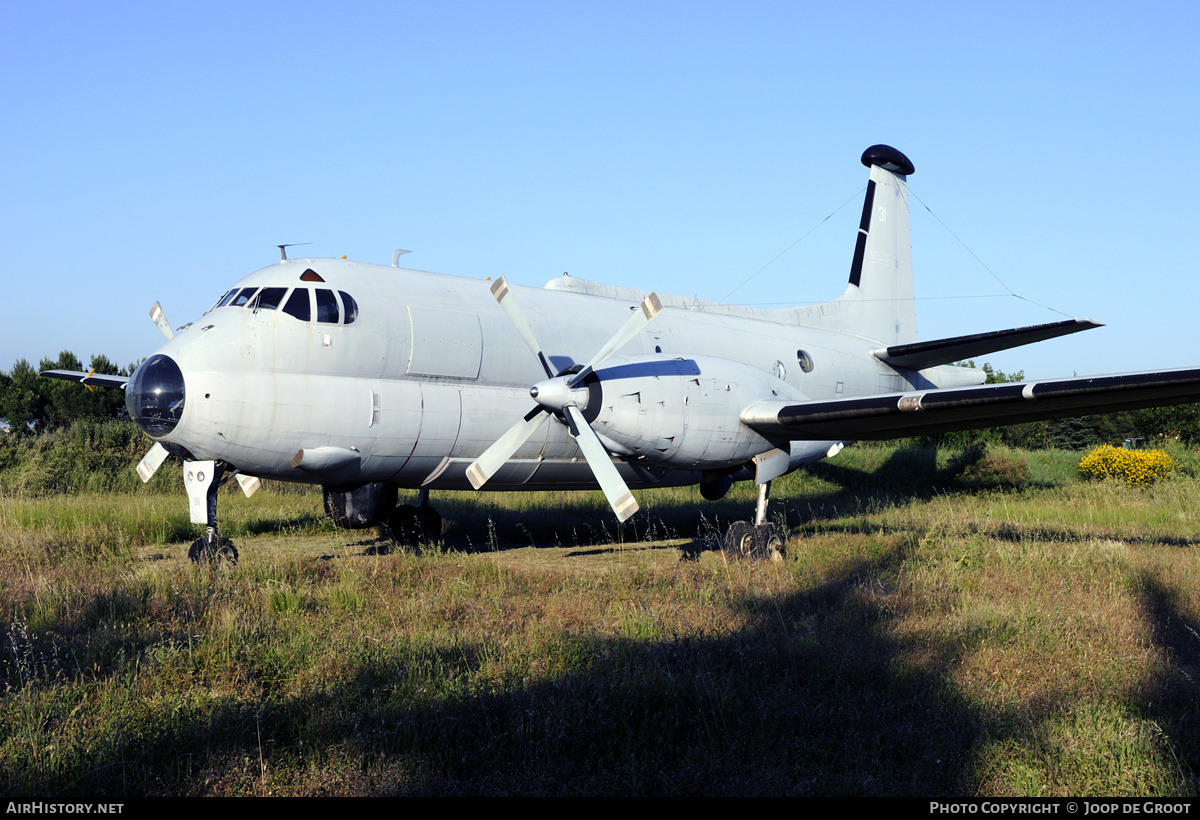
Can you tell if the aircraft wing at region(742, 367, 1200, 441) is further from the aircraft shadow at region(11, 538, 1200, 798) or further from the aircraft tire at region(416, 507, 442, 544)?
the aircraft tire at region(416, 507, 442, 544)

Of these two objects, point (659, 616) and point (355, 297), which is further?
point (355, 297)

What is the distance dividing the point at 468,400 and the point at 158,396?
365 centimetres

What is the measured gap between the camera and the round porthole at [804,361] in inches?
617

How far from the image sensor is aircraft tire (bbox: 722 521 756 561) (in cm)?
1209

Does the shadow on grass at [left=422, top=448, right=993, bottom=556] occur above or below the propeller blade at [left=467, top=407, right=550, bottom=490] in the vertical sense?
below

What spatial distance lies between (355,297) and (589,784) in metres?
7.32

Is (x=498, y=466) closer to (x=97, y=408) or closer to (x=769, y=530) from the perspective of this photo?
(x=769, y=530)

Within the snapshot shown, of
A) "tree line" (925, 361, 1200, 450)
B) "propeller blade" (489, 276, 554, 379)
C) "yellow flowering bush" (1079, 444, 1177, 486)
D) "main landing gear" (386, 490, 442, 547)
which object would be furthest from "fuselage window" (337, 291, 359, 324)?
"tree line" (925, 361, 1200, 450)

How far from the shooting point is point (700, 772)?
5.06m

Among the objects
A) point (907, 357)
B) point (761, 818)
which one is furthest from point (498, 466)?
point (907, 357)

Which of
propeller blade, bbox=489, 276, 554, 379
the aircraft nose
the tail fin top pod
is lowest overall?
the aircraft nose

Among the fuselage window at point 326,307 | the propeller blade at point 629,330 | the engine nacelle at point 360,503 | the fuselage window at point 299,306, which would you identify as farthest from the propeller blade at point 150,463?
the propeller blade at point 629,330

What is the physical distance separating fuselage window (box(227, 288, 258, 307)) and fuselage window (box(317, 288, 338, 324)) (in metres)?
0.81

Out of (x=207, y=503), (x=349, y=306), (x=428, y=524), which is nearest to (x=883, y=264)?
(x=428, y=524)
